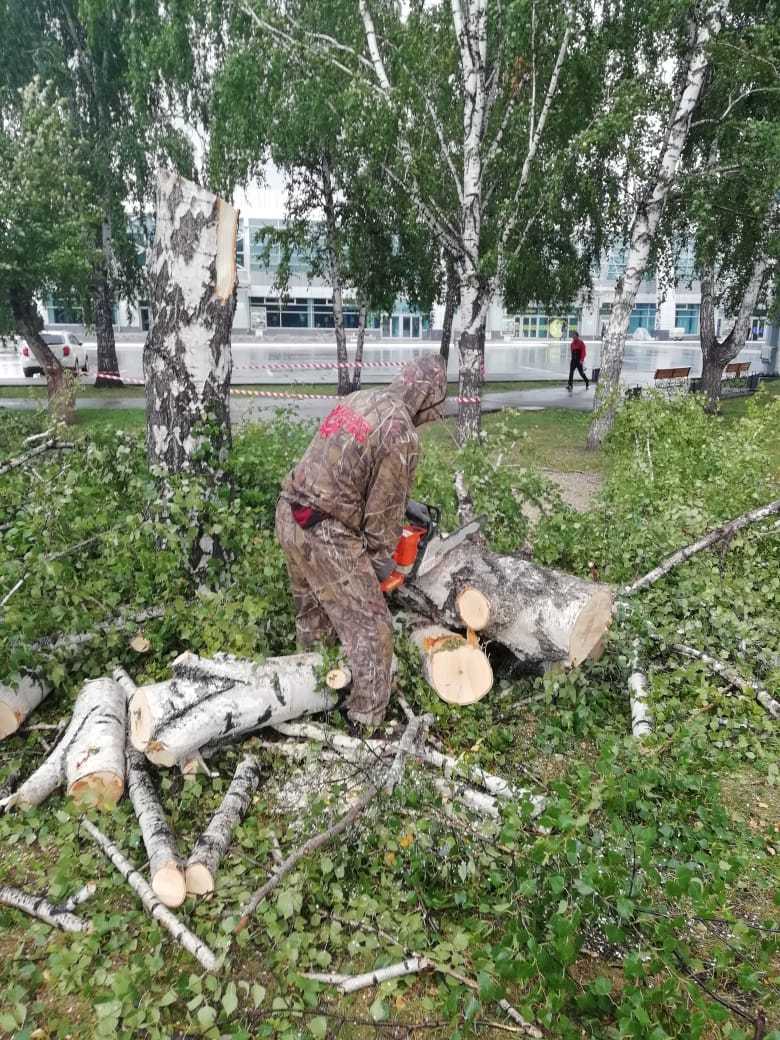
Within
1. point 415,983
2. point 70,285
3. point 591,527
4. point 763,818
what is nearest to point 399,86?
point 70,285

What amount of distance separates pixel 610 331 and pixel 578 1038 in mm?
10627

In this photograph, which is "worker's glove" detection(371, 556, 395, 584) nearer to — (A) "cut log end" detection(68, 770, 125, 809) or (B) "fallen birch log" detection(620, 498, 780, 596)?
(A) "cut log end" detection(68, 770, 125, 809)

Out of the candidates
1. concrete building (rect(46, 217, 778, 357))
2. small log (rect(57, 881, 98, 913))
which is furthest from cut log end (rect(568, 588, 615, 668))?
concrete building (rect(46, 217, 778, 357))

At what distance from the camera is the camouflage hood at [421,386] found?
3555 millimetres

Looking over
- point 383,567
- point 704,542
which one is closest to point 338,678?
point 383,567

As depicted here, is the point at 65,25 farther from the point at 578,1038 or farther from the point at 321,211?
the point at 578,1038

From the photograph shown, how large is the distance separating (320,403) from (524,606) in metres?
13.5

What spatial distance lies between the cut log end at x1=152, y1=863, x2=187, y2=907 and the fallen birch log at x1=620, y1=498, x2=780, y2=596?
319cm

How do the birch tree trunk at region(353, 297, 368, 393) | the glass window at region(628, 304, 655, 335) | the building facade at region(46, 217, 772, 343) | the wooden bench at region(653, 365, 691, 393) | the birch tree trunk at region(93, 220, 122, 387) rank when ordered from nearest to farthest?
1. the birch tree trunk at region(93, 220, 122, 387)
2. the wooden bench at region(653, 365, 691, 393)
3. the birch tree trunk at region(353, 297, 368, 393)
4. the building facade at region(46, 217, 772, 343)
5. the glass window at region(628, 304, 655, 335)

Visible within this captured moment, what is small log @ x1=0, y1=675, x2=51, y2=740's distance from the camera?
340cm

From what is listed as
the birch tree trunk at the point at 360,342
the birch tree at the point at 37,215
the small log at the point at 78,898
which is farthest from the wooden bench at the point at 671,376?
the small log at the point at 78,898

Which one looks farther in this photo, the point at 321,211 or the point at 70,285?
the point at 321,211

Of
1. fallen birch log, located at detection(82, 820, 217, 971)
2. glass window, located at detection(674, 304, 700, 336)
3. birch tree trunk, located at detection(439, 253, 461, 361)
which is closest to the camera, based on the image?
fallen birch log, located at detection(82, 820, 217, 971)

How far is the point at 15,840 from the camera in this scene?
9.41ft
